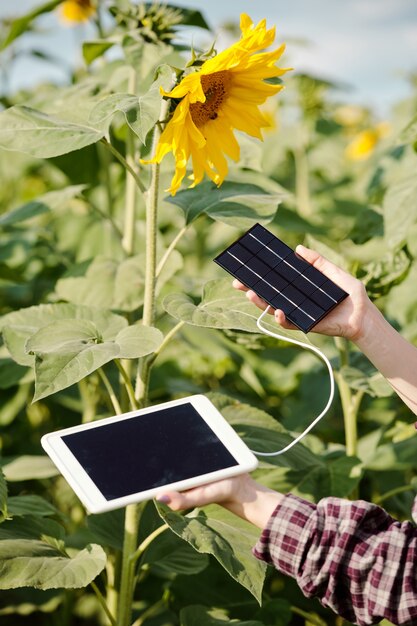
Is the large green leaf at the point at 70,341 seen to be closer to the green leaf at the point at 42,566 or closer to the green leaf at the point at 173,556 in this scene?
the green leaf at the point at 42,566

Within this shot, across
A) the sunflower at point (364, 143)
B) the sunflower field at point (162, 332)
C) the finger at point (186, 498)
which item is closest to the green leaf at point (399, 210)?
the sunflower field at point (162, 332)

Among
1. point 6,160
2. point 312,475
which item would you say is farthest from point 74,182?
point 312,475

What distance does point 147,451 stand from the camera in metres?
1.06

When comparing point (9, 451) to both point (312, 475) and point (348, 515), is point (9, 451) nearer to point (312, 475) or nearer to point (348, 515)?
point (312, 475)

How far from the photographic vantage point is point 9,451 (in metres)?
2.13

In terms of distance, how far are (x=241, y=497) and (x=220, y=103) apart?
497 millimetres

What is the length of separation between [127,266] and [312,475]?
46 cm

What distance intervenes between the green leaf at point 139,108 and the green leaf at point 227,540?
17.7 inches

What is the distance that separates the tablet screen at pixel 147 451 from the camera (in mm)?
1021

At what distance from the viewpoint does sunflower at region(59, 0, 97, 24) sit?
2.61 m

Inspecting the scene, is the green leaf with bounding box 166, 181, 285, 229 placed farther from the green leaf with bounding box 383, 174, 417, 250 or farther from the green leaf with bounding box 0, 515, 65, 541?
the green leaf with bounding box 0, 515, 65, 541

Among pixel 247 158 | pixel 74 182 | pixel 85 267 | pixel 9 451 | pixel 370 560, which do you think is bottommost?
pixel 9 451

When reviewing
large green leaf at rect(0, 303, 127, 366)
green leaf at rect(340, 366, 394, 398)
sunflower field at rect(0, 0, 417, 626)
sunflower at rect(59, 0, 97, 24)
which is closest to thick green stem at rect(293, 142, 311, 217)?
sunflower field at rect(0, 0, 417, 626)

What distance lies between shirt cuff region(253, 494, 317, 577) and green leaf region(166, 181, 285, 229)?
42 cm
